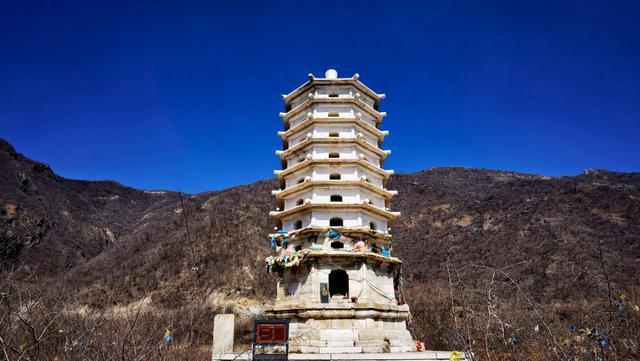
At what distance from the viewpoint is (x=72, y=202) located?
A: 2434 inches

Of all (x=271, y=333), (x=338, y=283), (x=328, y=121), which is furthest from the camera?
(x=328, y=121)

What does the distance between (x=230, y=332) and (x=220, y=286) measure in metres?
26.2

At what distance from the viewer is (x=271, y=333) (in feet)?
44.0

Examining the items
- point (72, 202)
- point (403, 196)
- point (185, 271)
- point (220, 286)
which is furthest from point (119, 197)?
point (403, 196)

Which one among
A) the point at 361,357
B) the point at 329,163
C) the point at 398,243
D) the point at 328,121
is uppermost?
the point at 328,121

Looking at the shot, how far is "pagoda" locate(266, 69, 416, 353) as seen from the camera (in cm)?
1623

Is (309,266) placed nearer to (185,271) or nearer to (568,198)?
(185,271)

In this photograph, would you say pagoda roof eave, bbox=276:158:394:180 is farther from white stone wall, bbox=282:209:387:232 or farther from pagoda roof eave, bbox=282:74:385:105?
pagoda roof eave, bbox=282:74:385:105

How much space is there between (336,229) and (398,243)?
110 ft

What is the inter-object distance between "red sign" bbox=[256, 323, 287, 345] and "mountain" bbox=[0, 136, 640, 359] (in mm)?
11858

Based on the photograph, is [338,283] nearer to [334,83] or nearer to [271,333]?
[271,333]

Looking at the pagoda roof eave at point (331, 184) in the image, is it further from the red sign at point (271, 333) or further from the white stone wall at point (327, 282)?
the red sign at point (271, 333)

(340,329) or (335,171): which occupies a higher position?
(335,171)

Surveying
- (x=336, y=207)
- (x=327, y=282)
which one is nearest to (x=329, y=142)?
(x=336, y=207)
